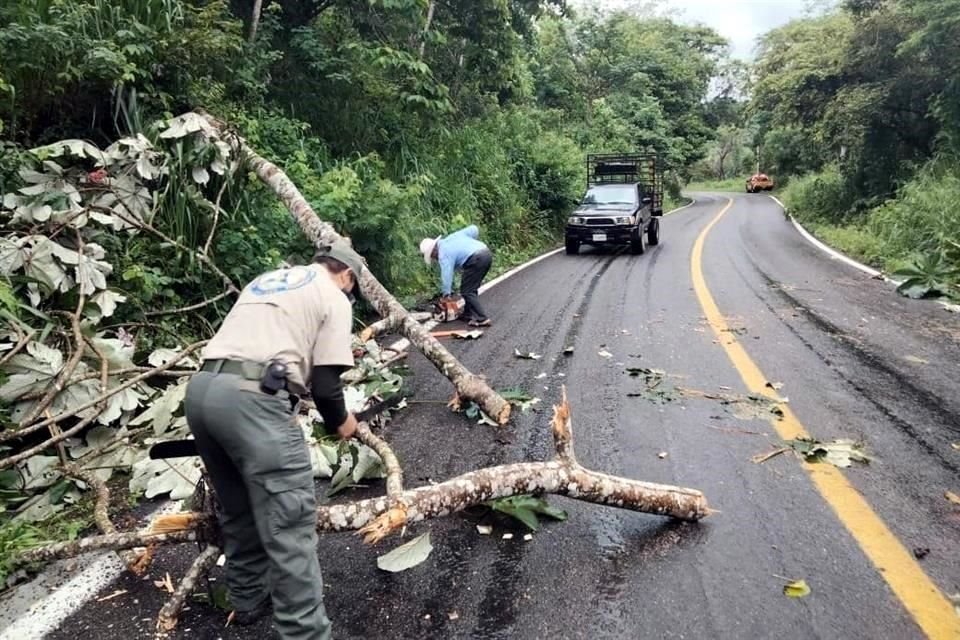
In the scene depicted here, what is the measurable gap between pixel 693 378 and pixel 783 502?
7.47ft

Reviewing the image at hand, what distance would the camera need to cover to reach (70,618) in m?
2.89

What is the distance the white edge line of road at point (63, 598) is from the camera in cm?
283

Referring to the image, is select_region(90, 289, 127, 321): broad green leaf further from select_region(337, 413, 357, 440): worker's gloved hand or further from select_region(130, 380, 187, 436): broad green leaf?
select_region(337, 413, 357, 440): worker's gloved hand

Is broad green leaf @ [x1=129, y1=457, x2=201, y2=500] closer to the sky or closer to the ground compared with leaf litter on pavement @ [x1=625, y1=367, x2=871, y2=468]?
closer to the sky

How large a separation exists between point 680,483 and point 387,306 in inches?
128

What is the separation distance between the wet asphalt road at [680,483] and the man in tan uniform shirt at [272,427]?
0.33 metres

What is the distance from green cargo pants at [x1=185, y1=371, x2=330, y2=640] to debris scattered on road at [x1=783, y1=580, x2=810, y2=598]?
200cm

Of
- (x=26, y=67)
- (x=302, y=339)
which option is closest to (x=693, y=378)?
(x=302, y=339)

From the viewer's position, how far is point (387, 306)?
6.16m

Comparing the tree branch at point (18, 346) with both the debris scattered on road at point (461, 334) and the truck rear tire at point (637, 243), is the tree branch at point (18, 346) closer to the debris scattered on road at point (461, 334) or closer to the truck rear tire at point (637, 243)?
the debris scattered on road at point (461, 334)

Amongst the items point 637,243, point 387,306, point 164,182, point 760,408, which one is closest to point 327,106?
point 164,182

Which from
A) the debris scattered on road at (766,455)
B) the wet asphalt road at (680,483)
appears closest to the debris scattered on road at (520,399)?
the wet asphalt road at (680,483)

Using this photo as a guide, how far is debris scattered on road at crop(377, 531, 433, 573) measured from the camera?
315 cm

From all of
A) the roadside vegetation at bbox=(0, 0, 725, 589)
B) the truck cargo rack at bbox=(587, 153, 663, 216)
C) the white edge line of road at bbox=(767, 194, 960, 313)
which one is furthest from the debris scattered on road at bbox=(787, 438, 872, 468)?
the truck cargo rack at bbox=(587, 153, 663, 216)
